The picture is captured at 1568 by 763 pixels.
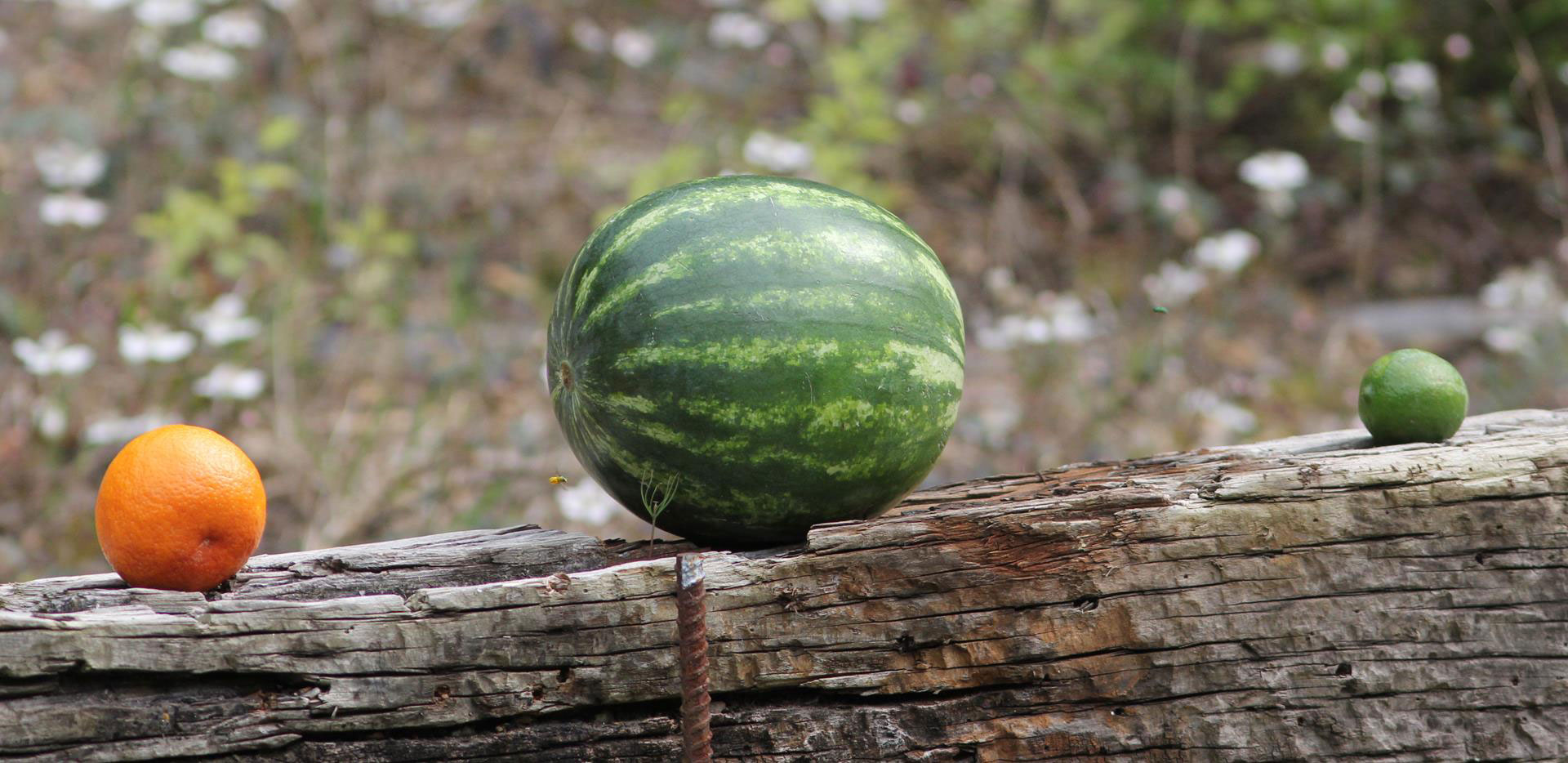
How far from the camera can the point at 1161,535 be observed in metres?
2.31

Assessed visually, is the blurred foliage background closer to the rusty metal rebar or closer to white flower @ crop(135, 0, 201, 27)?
white flower @ crop(135, 0, 201, 27)

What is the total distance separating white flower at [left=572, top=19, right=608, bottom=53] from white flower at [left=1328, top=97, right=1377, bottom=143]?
436 cm

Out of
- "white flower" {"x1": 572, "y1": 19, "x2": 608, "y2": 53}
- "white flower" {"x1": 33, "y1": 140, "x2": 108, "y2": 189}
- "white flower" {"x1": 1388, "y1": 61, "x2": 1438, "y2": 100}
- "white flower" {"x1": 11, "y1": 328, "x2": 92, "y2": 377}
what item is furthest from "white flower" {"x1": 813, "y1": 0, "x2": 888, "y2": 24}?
"white flower" {"x1": 11, "y1": 328, "x2": 92, "y2": 377}

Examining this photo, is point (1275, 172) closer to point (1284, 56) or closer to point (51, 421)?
point (1284, 56)

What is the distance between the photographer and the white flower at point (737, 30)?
682 cm

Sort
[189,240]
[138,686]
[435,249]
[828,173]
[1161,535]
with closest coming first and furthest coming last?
[138,686], [1161,535], [189,240], [828,173], [435,249]

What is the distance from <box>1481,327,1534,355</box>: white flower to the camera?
5.08m

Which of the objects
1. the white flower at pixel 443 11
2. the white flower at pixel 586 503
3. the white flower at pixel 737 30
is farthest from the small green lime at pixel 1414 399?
the white flower at pixel 443 11

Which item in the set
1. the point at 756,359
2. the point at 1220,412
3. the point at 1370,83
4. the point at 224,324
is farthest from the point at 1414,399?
the point at 224,324

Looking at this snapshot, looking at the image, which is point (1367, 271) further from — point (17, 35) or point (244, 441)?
point (17, 35)

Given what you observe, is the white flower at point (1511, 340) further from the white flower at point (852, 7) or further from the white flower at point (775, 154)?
the white flower at point (852, 7)

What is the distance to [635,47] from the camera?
6938 mm

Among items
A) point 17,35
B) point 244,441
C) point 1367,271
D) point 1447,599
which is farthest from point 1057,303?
point 17,35

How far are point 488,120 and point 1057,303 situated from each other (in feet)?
12.9
